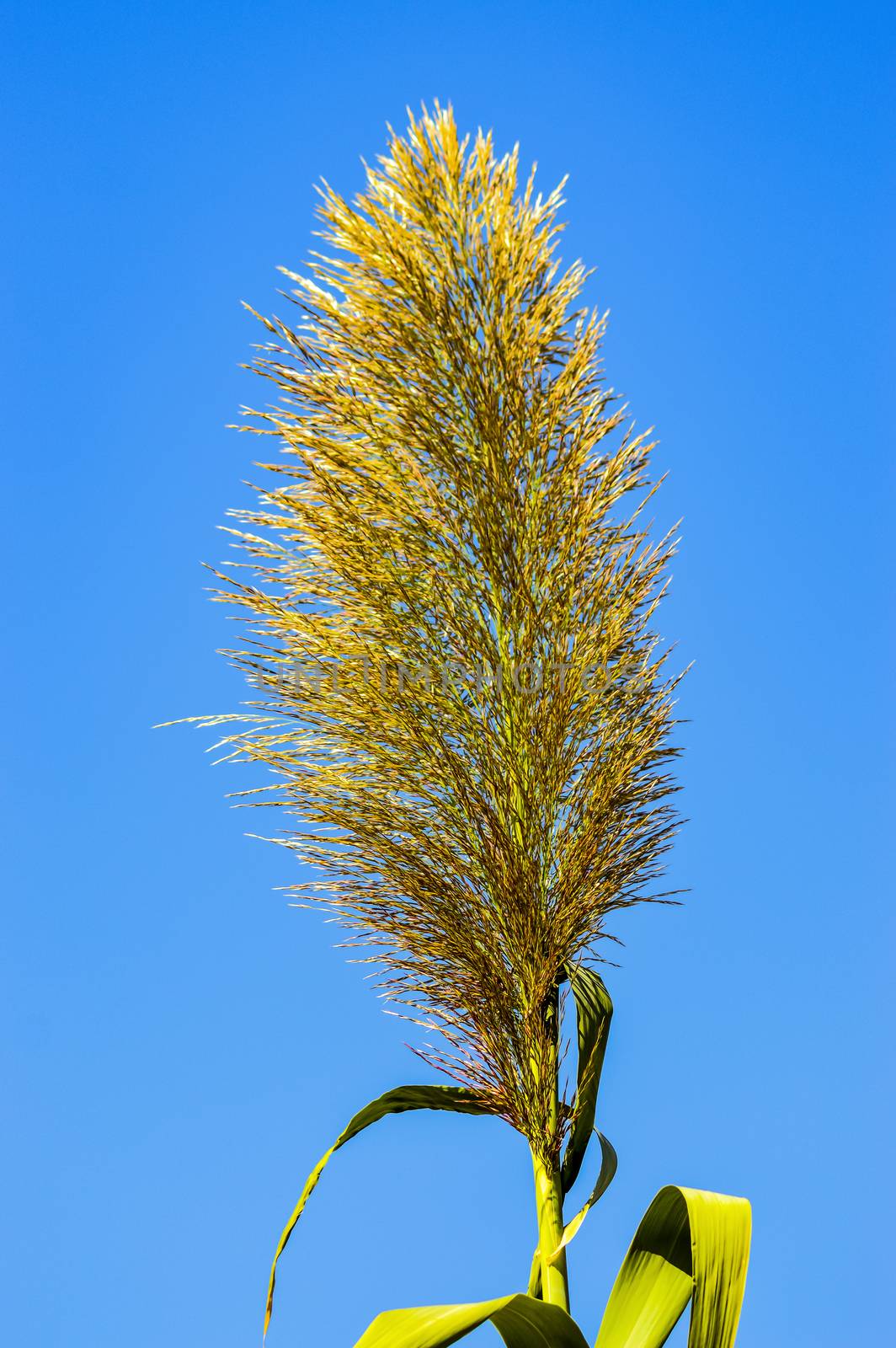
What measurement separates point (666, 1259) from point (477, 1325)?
0.51 m

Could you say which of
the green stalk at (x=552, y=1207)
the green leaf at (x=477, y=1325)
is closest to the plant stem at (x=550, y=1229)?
the green stalk at (x=552, y=1207)

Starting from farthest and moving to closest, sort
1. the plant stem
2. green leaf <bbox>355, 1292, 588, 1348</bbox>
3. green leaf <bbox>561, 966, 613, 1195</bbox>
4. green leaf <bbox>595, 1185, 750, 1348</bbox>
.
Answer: green leaf <bbox>561, 966, 613, 1195</bbox> → the plant stem → green leaf <bbox>595, 1185, 750, 1348</bbox> → green leaf <bbox>355, 1292, 588, 1348</bbox>

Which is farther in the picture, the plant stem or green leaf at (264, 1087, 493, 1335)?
green leaf at (264, 1087, 493, 1335)

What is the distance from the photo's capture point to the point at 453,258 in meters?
2.85

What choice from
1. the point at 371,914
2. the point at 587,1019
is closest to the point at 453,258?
the point at 371,914

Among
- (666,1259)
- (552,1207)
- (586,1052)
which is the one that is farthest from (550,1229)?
(586,1052)

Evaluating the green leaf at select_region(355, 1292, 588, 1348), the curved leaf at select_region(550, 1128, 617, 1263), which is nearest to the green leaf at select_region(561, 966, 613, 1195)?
the curved leaf at select_region(550, 1128, 617, 1263)

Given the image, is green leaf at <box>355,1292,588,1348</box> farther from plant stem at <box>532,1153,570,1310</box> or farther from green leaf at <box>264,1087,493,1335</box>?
green leaf at <box>264,1087,493,1335</box>

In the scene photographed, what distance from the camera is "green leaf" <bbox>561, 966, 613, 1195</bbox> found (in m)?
2.55

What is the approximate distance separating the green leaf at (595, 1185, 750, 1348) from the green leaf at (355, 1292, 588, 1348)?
6.6 inches

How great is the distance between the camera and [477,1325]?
2.04 metres

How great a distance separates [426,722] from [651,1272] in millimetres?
1167

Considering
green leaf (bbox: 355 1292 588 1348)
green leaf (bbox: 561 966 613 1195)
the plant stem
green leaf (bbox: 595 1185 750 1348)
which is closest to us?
green leaf (bbox: 355 1292 588 1348)

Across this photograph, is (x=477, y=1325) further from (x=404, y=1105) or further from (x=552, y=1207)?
(x=404, y=1105)
